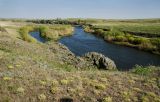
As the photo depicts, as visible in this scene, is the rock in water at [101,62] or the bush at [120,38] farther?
the bush at [120,38]

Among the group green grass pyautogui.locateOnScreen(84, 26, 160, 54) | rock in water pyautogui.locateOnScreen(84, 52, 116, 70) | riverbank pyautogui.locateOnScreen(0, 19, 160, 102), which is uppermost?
riverbank pyautogui.locateOnScreen(0, 19, 160, 102)

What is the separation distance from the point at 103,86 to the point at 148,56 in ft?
146

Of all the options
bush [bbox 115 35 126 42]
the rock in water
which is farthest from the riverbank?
bush [bbox 115 35 126 42]

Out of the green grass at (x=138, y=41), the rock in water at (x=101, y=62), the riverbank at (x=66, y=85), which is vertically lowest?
the green grass at (x=138, y=41)

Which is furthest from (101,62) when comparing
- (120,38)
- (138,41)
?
(120,38)

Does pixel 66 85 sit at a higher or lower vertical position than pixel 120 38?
higher

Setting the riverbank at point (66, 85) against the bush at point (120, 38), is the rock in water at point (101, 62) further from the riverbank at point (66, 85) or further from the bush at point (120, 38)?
the bush at point (120, 38)

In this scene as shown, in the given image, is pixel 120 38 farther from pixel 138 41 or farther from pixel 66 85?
pixel 66 85

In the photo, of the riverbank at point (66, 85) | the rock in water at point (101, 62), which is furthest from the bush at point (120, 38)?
the riverbank at point (66, 85)

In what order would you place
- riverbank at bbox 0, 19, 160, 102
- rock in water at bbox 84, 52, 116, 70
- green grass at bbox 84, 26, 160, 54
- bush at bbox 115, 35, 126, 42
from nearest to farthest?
1. riverbank at bbox 0, 19, 160, 102
2. rock in water at bbox 84, 52, 116, 70
3. green grass at bbox 84, 26, 160, 54
4. bush at bbox 115, 35, 126, 42

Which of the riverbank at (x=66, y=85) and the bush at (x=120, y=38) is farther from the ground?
the riverbank at (x=66, y=85)

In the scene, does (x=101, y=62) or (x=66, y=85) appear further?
(x=101, y=62)

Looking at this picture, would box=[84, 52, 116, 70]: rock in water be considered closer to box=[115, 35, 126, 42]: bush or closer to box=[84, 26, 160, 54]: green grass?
box=[84, 26, 160, 54]: green grass

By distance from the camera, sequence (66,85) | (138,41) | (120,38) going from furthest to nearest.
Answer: (120,38) → (138,41) → (66,85)
